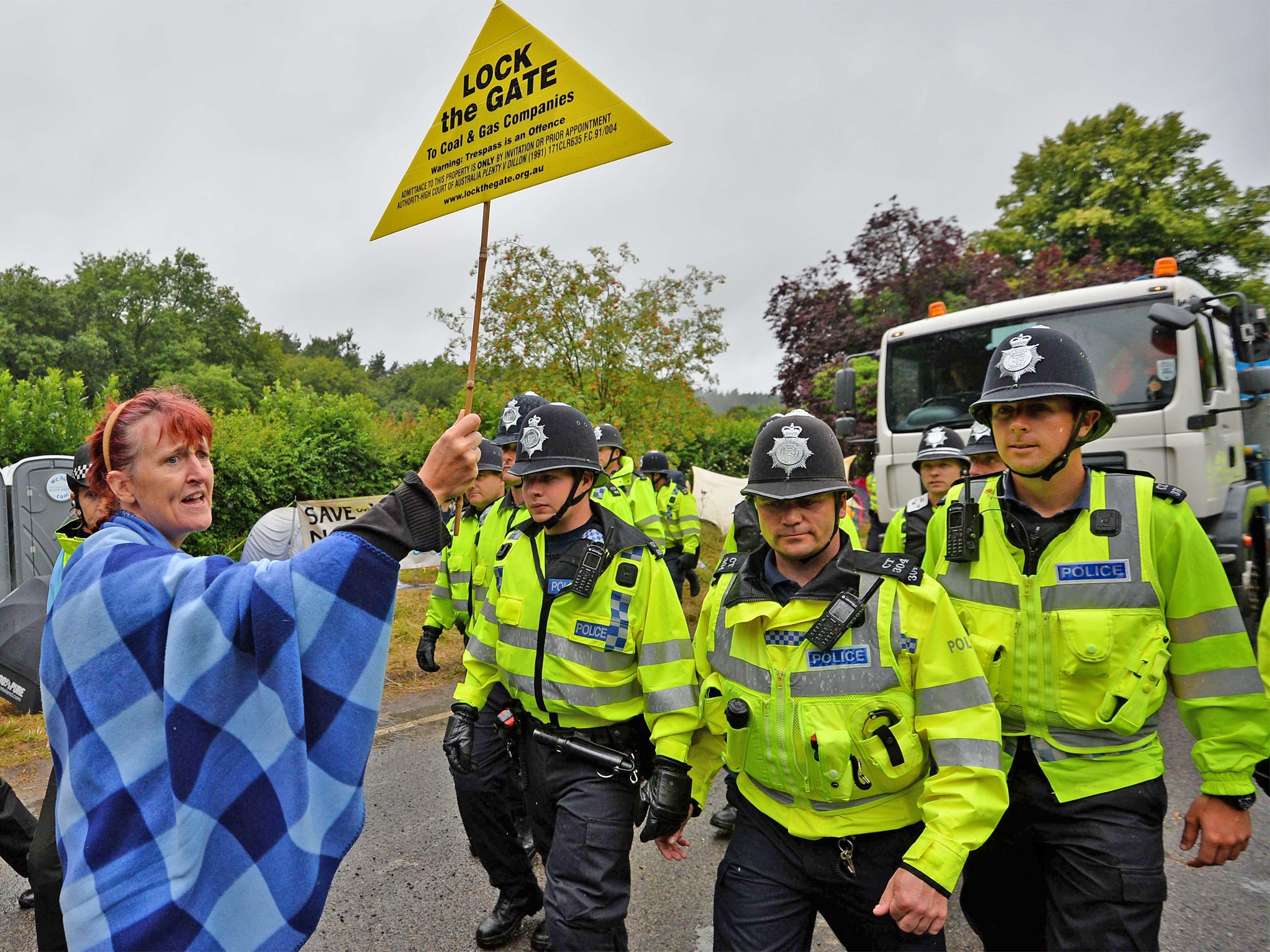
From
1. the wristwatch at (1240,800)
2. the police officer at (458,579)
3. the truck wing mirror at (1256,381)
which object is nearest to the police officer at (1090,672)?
the wristwatch at (1240,800)

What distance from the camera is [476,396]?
42.9 feet

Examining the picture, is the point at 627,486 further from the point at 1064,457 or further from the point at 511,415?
the point at 1064,457

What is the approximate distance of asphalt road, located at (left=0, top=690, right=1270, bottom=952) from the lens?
3143 millimetres

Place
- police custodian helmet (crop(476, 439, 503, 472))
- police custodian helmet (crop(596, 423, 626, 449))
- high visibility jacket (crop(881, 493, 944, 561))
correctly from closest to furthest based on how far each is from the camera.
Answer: high visibility jacket (crop(881, 493, 944, 561)), police custodian helmet (crop(476, 439, 503, 472)), police custodian helmet (crop(596, 423, 626, 449))

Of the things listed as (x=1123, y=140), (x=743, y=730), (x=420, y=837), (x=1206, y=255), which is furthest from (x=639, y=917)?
(x=1123, y=140)

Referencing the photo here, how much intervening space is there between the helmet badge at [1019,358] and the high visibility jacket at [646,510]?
477 cm

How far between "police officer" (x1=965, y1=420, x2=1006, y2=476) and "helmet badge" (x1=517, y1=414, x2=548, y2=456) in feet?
7.97

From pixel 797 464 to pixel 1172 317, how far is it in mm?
4555

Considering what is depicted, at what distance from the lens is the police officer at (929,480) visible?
4.48 m

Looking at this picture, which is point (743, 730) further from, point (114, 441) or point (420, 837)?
point (420, 837)

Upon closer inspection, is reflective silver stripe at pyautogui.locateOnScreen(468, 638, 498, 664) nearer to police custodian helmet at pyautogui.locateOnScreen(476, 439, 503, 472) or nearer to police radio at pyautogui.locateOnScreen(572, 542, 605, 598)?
police radio at pyautogui.locateOnScreen(572, 542, 605, 598)

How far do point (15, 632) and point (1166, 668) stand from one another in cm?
397

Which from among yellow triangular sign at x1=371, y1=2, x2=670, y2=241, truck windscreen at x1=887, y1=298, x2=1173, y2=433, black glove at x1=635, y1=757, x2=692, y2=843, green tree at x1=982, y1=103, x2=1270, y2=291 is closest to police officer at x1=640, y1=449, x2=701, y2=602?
truck windscreen at x1=887, y1=298, x2=1173, y2=433

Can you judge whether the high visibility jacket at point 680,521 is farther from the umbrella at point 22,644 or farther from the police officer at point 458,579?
the umbrella at point 22,644
